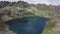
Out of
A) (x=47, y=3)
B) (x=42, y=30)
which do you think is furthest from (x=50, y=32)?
(x=47, y=3)

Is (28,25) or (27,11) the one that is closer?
(28,25)

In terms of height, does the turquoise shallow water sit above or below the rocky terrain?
below

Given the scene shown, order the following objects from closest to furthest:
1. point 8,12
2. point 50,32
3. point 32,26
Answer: point 50,32 < point 32,26 < point 8,12

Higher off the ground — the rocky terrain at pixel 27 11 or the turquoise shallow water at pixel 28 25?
the rocky terrain at pixel 27 11

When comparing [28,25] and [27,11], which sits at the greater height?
[27,11]

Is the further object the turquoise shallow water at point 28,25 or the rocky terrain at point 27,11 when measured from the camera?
the rocky terrain at point 27,11

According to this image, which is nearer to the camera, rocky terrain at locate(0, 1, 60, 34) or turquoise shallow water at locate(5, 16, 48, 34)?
turquoise shallow water at locate(5, 16, 48, 34)

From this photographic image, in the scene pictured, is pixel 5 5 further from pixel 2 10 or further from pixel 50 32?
pixel 50 32

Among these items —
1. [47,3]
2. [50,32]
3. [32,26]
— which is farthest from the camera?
[47,3]
